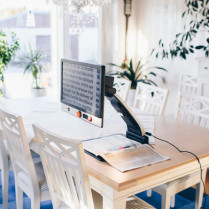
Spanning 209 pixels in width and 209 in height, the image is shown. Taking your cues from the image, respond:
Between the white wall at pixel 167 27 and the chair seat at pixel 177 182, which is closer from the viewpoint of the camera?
the chair seat at pixel 177 182

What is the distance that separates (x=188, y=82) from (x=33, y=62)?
6.34 ft

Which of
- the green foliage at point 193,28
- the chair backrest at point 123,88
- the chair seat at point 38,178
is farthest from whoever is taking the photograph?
the green foliage at point 193,28

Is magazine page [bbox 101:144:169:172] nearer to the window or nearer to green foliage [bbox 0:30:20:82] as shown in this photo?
green foliage [bbox 0:30:20:82]

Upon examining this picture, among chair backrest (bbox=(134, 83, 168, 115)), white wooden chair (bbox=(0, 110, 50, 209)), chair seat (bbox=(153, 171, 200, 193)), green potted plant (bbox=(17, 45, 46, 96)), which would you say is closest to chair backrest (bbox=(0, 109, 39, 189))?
→ white wooden chair (bbox=(0, 110, 50, 209))

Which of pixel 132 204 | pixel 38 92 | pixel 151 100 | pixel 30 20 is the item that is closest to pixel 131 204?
pixel 132 204

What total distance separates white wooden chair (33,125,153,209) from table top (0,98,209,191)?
9 cm

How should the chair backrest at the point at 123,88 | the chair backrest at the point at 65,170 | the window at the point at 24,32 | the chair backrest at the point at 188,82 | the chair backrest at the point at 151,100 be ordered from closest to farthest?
the chair backrest at the point at 65,170 → the chair backrest at the point at 151,100 → the chair backrest at the point at 123,88 → the chair backrest at the point at 188,82 → the window at the point at 24,32

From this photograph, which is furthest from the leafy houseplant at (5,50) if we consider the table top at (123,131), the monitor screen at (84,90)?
the monitor screen at (84,90)

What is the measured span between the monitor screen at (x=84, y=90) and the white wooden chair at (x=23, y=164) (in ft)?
1.27

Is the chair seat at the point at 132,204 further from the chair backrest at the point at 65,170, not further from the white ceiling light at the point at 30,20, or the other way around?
the white ceiling light at the point at 30,20

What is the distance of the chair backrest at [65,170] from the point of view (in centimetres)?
144

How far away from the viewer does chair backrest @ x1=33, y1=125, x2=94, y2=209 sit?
1443mm

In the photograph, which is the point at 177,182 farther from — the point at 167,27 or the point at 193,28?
the point at 167,27

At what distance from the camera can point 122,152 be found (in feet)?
5.64
